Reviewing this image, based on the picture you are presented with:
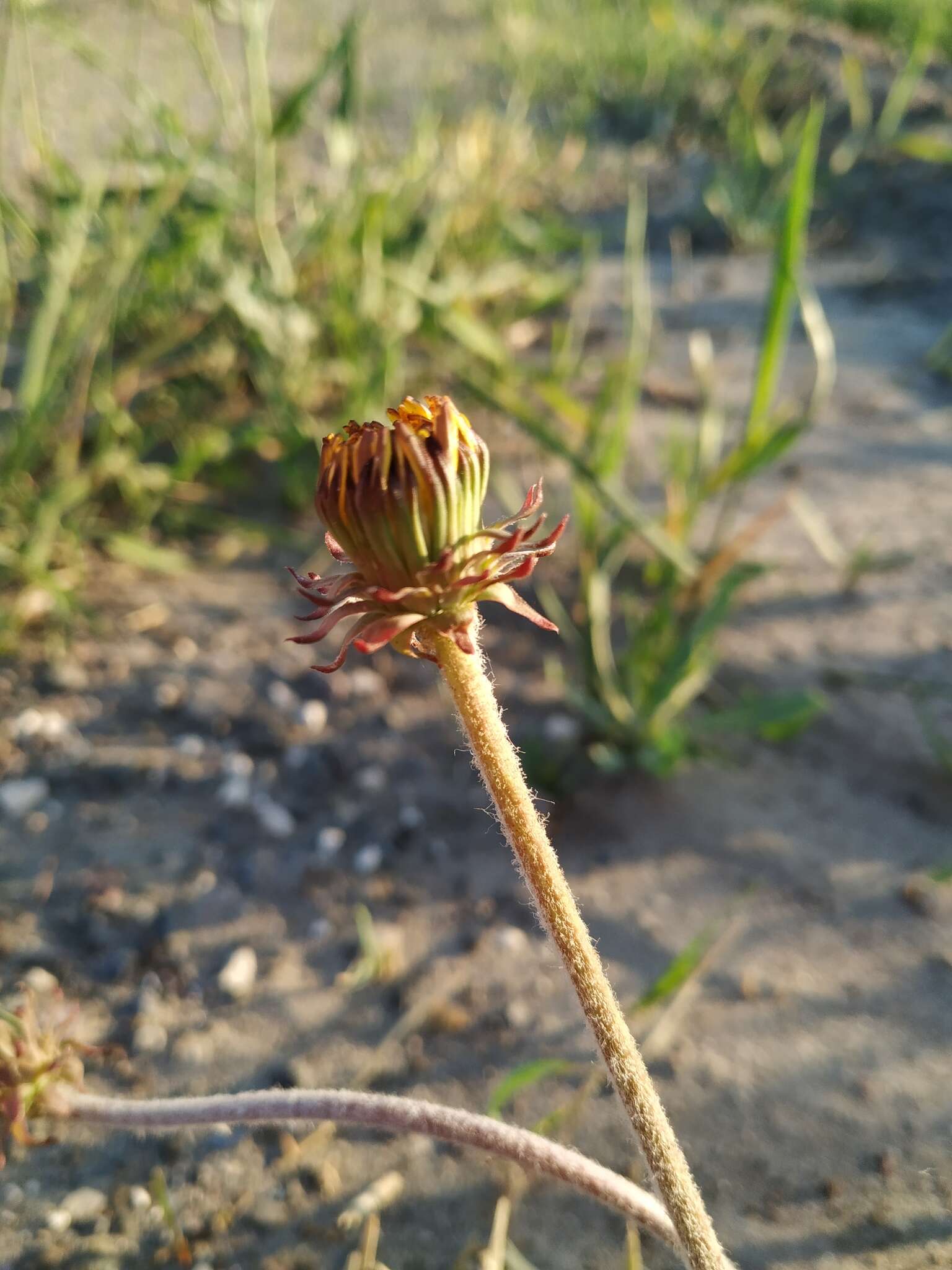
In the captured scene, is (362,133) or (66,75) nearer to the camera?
(362,133)

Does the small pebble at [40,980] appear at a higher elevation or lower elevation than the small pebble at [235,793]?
lower

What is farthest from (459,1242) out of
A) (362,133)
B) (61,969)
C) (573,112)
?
(573,112)

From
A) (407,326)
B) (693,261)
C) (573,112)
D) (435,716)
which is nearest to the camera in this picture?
(435,716)

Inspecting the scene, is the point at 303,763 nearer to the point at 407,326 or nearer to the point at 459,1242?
the point at 459,1242

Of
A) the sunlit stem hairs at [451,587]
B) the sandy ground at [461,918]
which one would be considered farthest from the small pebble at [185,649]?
the sunlit stem hairs at [451,587]

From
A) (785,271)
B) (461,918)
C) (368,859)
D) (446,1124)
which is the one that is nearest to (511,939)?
(461,918)

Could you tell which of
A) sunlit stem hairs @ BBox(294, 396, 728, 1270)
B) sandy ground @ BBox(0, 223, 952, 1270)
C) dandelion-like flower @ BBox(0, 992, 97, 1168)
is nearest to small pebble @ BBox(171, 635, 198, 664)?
sandy ground @ BBox(0, 223, 952, 1270)

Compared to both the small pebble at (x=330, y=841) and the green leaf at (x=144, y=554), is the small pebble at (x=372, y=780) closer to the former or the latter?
the small pebble at (x=330, y=841)
